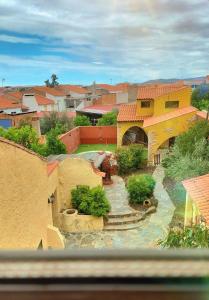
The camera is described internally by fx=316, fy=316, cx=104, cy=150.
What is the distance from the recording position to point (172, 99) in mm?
24984

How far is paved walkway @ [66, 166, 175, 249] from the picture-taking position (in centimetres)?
1116

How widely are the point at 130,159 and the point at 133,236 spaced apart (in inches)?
298

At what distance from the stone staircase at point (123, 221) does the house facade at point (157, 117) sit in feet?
28.8

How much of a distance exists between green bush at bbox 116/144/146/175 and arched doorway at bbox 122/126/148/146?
6.42m

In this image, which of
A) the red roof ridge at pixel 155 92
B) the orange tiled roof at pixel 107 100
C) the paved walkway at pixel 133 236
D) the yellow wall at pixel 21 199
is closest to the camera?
the yellow wall at pixel 21 199

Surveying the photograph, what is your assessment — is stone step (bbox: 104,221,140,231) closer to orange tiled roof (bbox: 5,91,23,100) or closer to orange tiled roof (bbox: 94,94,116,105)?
orange tiled roof (bbox: 94,94,116,105)

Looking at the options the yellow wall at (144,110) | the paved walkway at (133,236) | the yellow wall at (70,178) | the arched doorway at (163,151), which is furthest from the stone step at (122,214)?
the yellow wall at (144,110)

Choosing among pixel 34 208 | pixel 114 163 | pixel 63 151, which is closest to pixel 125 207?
pixel 114 163

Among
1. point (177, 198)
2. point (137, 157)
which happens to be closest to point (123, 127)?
point (137, 157)

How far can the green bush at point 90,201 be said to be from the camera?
12.5 m

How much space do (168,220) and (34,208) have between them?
683cm

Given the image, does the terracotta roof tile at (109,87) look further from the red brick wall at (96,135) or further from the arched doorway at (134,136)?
the arched doorway at (134,136)

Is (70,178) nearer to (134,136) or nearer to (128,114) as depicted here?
(128,114)

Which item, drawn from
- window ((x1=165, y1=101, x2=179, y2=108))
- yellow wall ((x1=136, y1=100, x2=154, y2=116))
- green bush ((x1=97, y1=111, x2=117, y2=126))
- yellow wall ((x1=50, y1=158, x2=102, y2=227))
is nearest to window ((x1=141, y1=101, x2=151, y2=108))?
yellow wall ((x1=136, y1=100, x2=154, y2=116))
